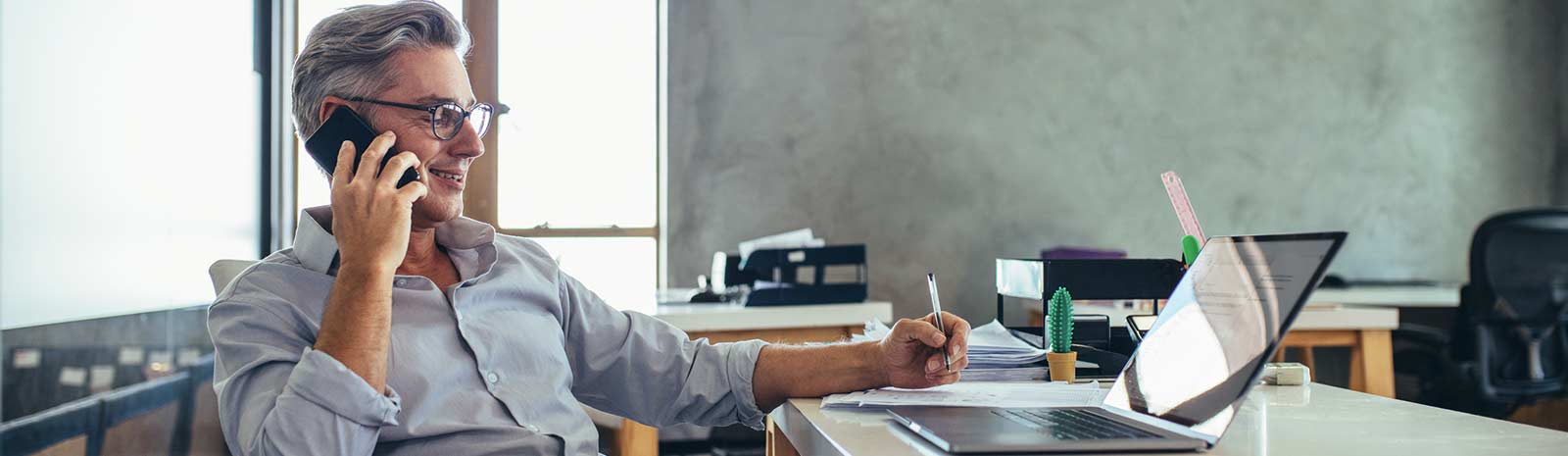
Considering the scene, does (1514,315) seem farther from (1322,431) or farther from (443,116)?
(443,116)

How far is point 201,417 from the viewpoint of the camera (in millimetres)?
2332

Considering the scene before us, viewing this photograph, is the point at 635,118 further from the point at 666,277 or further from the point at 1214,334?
the point at 1214,334

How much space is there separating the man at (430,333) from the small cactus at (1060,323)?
15 cm

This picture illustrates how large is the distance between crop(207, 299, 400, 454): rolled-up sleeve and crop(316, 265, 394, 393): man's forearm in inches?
0.8

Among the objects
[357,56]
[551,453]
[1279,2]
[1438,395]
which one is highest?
[1279,2]

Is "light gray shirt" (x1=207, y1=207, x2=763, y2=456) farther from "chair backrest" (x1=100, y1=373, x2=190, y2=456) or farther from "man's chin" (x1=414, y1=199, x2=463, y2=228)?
"chair backrest" (x1=100, y1=373, x2=190, y2=456)

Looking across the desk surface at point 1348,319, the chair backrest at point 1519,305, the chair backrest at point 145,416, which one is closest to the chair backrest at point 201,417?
the chair backrest at point 145,416

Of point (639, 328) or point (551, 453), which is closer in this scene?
point (551, 453)

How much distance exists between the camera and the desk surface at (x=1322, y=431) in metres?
0.88

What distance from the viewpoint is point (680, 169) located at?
414cm

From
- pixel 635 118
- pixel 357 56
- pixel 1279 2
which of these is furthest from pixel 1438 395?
pixel 357 56

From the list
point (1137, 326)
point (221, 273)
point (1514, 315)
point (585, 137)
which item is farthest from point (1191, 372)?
point (585, 137)

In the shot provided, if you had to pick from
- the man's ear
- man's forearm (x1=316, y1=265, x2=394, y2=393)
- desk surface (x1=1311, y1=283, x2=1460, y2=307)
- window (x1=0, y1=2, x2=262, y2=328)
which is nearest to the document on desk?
man's forearm (x1=316, y1=265, x2=394, y2=393)

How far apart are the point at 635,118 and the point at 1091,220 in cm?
194
